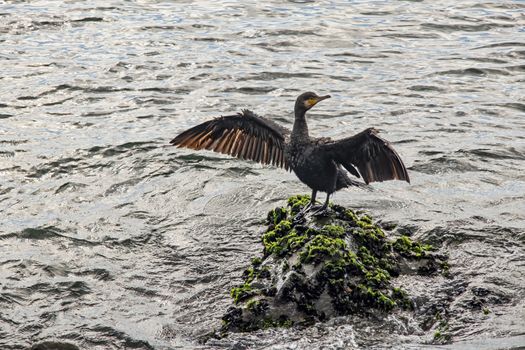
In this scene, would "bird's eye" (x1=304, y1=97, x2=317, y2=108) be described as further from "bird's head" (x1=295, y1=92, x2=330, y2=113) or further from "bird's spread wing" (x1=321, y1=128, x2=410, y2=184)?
"bird's spread wing" (x1=321, y1=128, x2=410, y2=184)

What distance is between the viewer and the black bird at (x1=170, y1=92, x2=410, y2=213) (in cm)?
947

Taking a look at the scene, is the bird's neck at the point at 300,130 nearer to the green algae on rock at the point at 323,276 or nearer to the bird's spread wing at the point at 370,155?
the bird's spread wing at the point at 370,155

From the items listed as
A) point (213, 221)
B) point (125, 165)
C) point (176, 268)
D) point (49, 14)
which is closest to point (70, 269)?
point (176, 268)

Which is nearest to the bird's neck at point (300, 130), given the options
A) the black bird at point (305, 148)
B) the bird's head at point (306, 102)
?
the black bird at point (305, 148)

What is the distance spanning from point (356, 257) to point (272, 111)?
7.45m

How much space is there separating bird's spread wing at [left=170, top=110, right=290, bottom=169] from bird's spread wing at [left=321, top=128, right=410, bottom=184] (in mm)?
1170

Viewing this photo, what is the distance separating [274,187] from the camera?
1307 centimetres

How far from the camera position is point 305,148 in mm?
10102

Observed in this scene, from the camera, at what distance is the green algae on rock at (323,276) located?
8633 millimetres

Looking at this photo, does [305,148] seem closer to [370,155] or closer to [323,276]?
[370,155]

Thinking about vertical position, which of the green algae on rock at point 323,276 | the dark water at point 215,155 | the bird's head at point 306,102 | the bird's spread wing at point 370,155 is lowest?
the dark water at point 215,155

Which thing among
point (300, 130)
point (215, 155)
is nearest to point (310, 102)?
point (300, 130)

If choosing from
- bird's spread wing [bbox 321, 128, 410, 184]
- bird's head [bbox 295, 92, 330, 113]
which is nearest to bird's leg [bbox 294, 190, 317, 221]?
bird's spread wing [bbox 321, 128, 410, 184]

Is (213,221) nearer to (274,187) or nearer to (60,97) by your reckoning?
(274,187)
